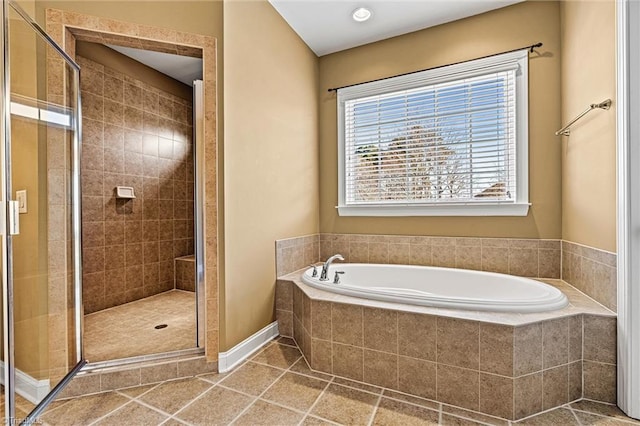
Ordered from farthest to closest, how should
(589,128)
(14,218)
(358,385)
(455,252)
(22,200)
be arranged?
(455,252) → (589,128) → (358,385) → (22,200) → (14,218)

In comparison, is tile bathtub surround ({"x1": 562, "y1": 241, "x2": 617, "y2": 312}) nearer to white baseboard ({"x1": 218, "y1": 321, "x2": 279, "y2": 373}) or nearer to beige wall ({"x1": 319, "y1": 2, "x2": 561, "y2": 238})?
beige wall ({"x1": 319, "y1": 2, "x2": 561, "y2": 238})

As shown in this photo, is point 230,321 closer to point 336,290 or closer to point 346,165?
point 336,290

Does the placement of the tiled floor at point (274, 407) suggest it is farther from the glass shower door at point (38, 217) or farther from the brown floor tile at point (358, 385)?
the glass shower door at point (38, 217)

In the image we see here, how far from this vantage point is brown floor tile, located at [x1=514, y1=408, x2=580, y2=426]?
4.82 feet

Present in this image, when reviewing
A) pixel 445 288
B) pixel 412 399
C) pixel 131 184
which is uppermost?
pixel 131 184

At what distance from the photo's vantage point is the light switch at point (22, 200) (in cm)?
135

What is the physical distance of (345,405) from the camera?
1615mm

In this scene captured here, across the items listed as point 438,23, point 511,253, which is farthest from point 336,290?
point 438,23

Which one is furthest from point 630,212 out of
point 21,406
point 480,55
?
point 21,406

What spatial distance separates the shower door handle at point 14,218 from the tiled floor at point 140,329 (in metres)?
1.03

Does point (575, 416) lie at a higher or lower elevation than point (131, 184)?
lower

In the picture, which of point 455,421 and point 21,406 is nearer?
point 21,406

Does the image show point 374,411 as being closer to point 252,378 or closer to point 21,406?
point 252,378

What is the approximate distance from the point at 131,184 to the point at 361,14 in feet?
9.11
